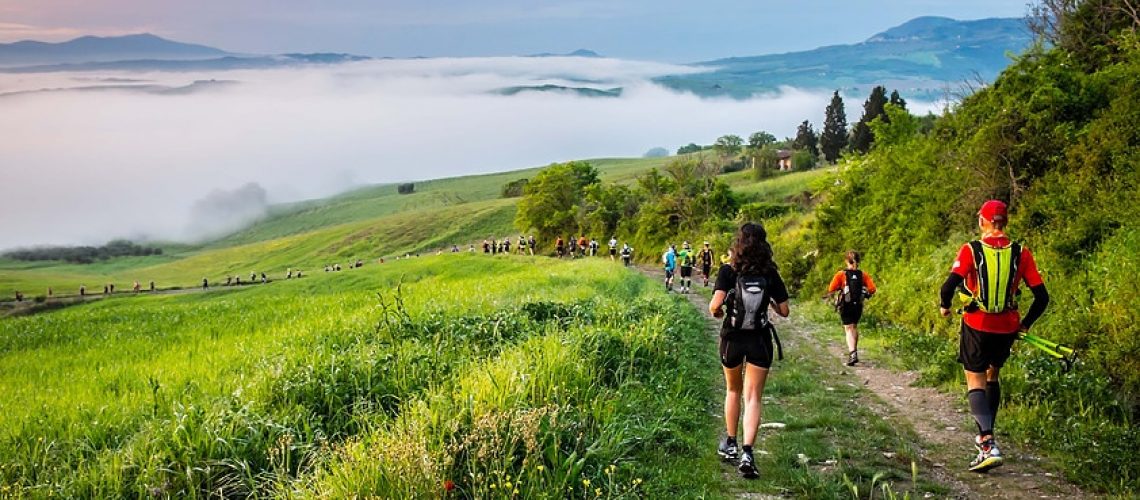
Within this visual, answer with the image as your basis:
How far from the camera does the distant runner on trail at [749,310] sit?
780 cm

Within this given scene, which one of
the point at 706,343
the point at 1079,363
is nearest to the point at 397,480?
the point at 1079,363

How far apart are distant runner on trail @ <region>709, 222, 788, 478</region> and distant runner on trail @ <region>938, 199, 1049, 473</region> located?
1948mm

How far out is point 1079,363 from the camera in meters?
10.5

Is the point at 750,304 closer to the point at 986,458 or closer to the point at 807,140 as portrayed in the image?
the point at 986,458

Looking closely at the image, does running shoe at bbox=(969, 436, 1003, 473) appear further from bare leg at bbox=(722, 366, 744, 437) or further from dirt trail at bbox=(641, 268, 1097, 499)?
bare leg at bbox=(722, 366, 744, 437)

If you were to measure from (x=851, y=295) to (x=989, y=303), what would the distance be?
7.32 metres

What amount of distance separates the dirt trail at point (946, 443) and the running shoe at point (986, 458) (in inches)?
2.8

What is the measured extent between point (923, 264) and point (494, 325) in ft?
43.0

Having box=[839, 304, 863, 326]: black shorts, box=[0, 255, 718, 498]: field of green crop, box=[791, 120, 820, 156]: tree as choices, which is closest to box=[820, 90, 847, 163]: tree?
box=[791, 120, 820, 156]: tree

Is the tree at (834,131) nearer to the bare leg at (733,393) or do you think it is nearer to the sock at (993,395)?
the sock at (993,395)

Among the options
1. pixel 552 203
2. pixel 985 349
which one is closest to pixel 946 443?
pixel 985 349

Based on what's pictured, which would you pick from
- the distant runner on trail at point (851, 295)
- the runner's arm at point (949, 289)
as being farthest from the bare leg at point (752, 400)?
the distant runner on trail at point (851, 295)

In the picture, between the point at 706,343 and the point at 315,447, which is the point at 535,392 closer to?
the point at 315,447

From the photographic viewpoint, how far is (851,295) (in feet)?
49.6
